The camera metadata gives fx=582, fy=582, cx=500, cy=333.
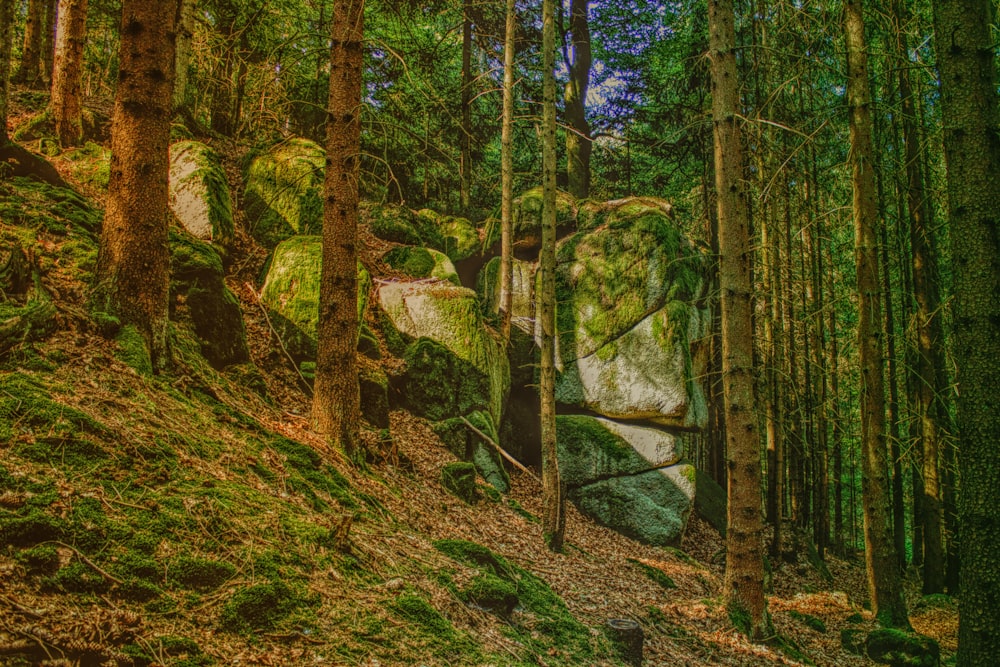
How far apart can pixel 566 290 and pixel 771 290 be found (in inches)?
187

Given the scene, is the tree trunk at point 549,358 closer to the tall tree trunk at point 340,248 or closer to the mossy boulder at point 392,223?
the tall tree trunk at point 340,248

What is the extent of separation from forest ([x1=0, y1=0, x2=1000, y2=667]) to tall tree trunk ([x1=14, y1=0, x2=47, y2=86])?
0.07m

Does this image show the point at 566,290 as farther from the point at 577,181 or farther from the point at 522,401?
the point at 577,181

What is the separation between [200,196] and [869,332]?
10278 millimetres

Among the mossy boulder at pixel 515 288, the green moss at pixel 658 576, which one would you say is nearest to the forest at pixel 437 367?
the mossy boulder at pixel 515 288

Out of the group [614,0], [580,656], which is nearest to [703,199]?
[614,0]

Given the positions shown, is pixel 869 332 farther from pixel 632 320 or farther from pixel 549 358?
pixel 632 320

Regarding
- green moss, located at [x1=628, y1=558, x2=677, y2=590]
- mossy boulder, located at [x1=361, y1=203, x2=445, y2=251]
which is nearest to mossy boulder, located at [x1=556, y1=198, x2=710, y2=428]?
mossy boulder, located at [x1=361, y1=203, x2=445, y2=251]

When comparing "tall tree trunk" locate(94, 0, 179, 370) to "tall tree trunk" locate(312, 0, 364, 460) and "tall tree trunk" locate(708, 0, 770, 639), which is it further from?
"tall tree trunk" locate(708, 0, 770, 639)

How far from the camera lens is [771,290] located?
1302 centimetres

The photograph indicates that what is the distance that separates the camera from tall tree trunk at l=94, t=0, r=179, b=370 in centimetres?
516

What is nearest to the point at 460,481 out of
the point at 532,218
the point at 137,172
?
the point at 137,172

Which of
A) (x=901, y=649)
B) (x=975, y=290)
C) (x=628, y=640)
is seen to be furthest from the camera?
(x=901, y=649)

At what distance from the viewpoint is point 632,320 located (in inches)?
553
